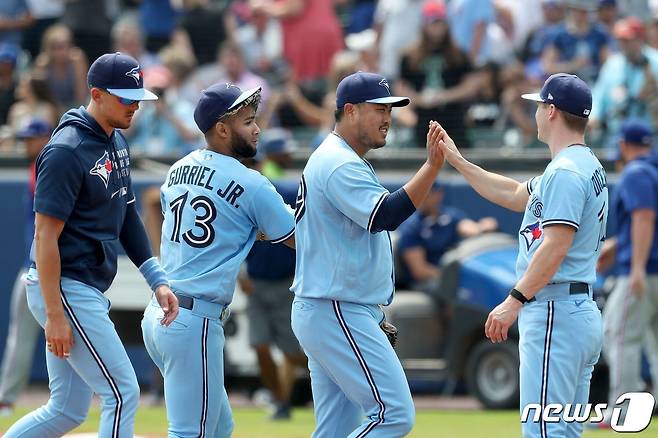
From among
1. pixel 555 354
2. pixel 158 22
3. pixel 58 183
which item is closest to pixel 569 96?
pixel 555 354

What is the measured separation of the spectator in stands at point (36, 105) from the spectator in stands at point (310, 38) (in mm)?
2531

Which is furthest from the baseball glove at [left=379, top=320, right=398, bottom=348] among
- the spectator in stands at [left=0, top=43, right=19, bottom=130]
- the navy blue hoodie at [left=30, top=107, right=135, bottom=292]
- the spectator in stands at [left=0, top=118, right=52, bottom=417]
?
the spectator in stands at [left=0, top=43, right=19, bottom=130]

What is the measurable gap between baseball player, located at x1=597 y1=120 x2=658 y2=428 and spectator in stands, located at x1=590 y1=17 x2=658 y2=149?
5.85 ft

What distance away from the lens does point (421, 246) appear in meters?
10.6

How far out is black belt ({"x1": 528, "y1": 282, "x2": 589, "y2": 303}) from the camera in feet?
18.1

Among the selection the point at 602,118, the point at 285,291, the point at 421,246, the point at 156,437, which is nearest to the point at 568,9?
the point at 602,118

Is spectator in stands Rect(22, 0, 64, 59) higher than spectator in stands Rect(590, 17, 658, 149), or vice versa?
spectator in stands Rect(22, 0, 64, 59)

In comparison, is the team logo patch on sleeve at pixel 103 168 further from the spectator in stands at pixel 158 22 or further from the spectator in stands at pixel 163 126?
the spectator in stands at pixel 158 22

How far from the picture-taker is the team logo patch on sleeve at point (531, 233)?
5.56 m

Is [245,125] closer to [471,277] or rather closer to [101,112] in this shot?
[101,112]

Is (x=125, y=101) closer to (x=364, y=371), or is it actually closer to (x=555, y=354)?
(x=364, y=371)

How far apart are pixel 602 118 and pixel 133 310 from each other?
4413mm

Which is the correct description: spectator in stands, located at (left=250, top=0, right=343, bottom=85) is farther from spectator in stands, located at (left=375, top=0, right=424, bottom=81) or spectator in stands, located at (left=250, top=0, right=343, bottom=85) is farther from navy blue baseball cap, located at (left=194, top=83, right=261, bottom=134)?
navy blue baseball cap, located at (left=194, top=83, right=261, bottom=134)

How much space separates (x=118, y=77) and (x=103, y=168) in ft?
1.33
